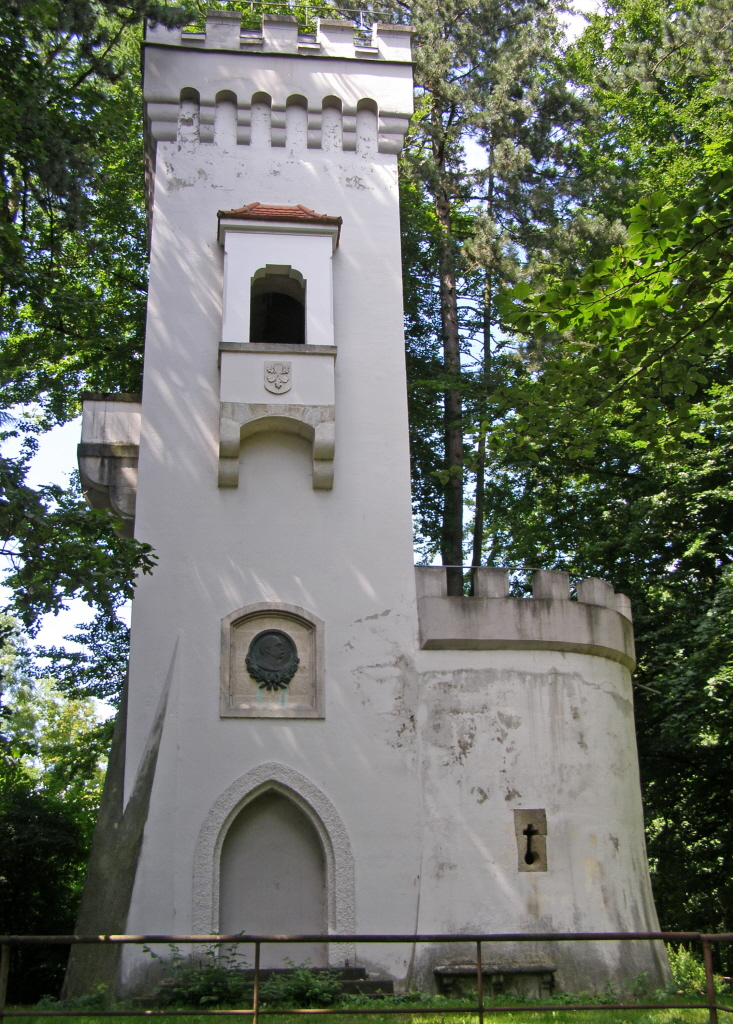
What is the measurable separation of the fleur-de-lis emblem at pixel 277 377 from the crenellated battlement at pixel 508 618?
2620 millimetres

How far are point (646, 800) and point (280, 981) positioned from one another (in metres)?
10.4

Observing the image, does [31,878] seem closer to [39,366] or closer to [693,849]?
[39,366]

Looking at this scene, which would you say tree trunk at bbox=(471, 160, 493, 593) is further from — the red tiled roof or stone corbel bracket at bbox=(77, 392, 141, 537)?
stone corbel bracket at bbox=(77, 392, 141, 537)

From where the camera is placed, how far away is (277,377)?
41.5 feet

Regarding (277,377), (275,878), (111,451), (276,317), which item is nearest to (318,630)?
(275,878)

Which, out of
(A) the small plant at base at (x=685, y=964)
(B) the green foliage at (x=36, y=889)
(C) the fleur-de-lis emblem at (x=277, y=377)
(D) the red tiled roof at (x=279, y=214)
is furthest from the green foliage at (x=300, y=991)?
(D) the red tiled roof at (x=279, y=214)

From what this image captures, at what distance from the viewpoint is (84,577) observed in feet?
32.6

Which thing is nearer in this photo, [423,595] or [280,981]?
[280,981]

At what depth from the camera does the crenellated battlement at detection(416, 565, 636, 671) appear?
40.0ft

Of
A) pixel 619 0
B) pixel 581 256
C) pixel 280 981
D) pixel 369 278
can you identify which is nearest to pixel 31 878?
pixel 280 981

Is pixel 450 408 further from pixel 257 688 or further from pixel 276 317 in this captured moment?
pixel 257 688

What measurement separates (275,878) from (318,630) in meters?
2.65

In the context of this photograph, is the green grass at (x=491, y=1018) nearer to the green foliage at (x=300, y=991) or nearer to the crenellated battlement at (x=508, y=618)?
the green foliage at (x=300, y=991)

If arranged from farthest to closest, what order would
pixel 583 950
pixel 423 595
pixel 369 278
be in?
pixel 369 278
pixel 423 595
pixel 583 950
